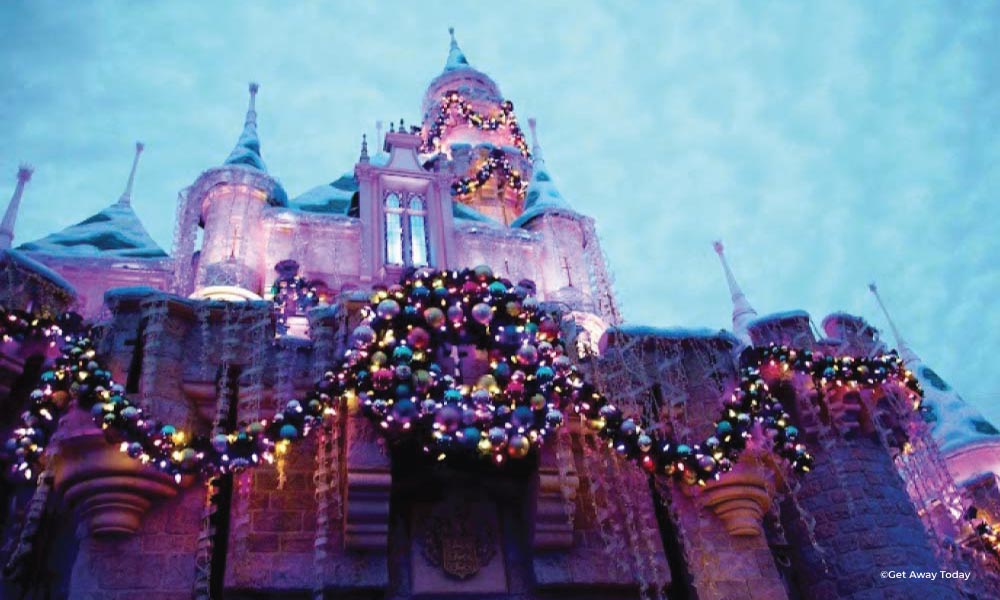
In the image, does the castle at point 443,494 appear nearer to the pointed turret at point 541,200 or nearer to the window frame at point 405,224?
the window frame at point 405,224

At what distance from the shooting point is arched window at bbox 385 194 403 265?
20969 mm

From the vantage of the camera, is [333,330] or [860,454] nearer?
[333,330]

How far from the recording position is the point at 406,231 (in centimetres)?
2164

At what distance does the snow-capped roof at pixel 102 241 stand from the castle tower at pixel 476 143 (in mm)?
9555

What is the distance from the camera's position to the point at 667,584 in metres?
9.95

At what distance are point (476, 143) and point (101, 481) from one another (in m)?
24.7

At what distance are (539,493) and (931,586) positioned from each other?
261 inches

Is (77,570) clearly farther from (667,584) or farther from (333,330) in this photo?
(667,584)

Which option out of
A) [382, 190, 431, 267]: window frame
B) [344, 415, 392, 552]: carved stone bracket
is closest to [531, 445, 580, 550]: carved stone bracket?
[344, 415, 392, 552]: carved stone bracket

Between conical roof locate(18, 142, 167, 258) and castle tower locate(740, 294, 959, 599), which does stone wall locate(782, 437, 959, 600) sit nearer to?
castle tower locate(740, 294, 959, 599)

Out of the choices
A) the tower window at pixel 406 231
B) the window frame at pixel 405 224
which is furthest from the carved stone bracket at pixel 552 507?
the tower window at pixel 406 231

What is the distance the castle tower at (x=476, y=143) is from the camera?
3005 centimetres

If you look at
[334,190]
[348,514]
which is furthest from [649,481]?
[334,190]

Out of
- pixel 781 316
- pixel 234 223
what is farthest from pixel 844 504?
pixel 234 223
